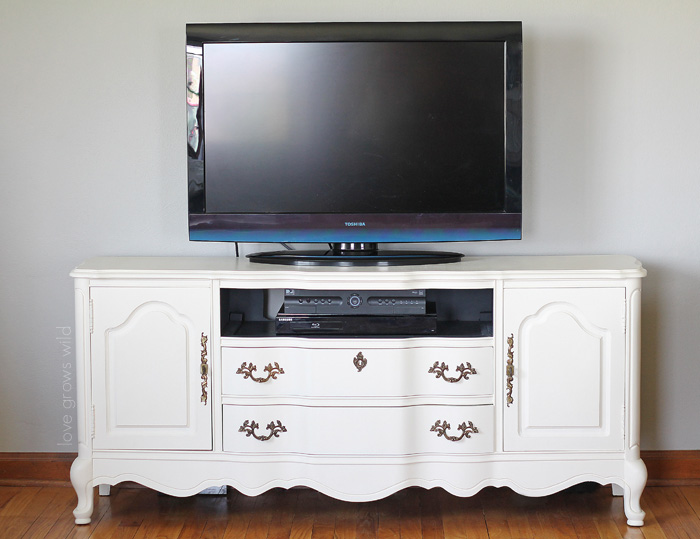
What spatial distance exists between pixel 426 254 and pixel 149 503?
46.3 inches

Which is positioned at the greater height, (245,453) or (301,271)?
(301,271)

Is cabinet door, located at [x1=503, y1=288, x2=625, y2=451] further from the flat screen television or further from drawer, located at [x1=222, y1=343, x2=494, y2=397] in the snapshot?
the flat screen television

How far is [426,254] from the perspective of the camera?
2.48 metres

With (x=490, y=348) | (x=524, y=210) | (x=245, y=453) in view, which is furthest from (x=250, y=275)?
(x=524, y=210)

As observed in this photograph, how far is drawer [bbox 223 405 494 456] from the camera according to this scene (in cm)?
232

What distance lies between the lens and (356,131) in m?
2.47

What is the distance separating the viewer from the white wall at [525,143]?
2.63 meters

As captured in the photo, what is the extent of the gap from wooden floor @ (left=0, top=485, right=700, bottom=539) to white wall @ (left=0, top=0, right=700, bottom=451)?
1.19ft

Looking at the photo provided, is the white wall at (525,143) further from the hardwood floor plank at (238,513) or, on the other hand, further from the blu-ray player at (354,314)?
the hardwood floor plank at (238,513)

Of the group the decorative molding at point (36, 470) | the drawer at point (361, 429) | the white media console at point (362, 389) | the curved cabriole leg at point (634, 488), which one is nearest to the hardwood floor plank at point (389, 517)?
the white media console at point (362, 389)

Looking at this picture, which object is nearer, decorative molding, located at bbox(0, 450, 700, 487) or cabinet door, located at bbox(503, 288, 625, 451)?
cabinet door, located at bbox(503, 288, 625, 451)

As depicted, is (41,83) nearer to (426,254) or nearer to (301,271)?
(301,271)

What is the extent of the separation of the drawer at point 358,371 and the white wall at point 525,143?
0.52 metres

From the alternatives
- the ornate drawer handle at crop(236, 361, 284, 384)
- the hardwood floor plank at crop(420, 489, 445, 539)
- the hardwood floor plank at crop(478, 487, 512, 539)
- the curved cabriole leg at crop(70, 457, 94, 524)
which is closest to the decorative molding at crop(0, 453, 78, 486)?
the curved cabriole leg at crop(70, 457, 94, 524)
